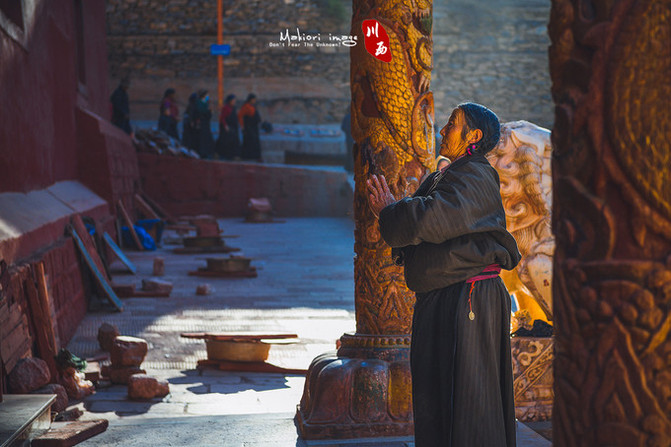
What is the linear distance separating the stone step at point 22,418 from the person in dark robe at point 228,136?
56.5 ft

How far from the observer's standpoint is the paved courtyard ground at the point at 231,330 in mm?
4031

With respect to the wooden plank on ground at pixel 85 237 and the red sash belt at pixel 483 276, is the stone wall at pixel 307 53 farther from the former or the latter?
the red sash belt at pixel 483 276

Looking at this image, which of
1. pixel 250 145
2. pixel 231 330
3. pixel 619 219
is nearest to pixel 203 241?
pixel 231 330

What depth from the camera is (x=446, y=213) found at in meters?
2.62

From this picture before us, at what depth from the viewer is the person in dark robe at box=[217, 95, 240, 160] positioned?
68.0ft

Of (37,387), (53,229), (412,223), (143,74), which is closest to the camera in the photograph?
(412,223)

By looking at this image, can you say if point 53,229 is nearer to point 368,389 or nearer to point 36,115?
point 36,115

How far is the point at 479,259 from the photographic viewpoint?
269 centimetres

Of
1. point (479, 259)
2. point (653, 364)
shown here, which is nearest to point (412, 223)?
point (479, 259)

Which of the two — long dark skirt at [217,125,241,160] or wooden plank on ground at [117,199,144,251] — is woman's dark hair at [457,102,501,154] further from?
long dark skirt at [217,125,241,160]

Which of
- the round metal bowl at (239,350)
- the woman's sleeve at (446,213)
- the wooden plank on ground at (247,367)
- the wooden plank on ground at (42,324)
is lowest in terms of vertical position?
the wooden plank on ground at (247,367)

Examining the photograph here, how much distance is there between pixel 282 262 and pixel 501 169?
7426 millimetres

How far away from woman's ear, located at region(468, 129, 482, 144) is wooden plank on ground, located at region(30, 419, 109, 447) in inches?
95.5

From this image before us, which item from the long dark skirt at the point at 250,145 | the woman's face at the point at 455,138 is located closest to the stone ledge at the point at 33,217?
the woman's face at the point at 455,138
